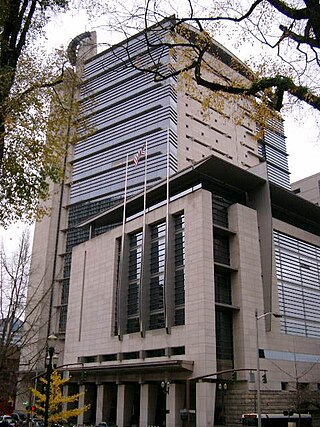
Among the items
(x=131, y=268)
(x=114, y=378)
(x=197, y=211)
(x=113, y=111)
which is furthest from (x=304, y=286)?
(x=113, y=111)

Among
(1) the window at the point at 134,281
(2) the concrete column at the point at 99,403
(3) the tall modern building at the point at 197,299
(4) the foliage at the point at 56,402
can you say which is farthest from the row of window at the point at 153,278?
(4) the foliage at the point at 56,402

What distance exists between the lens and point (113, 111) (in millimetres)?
88062

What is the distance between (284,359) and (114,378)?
825 inches

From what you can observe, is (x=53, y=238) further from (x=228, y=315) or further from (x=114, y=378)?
(x=228, y=315)

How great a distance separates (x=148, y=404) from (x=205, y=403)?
9.33 m

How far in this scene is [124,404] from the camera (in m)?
52.3

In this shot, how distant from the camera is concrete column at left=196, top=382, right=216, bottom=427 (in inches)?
1652

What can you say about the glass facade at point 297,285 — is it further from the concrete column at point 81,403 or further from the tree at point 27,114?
the tree at point 27,114

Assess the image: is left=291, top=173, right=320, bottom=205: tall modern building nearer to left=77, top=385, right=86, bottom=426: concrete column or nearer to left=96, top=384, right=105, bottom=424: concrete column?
left=96, top=384, right=105, bottom=424: concrete column

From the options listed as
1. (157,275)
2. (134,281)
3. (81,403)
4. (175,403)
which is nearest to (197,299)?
(157,275)

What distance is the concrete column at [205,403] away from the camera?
4196 centimetres

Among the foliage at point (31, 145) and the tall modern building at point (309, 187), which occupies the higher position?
the tall modern building at point (309, 187)

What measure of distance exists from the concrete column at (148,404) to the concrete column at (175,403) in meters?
4.01

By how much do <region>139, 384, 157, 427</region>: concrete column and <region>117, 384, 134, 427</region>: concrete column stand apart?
330 cm
